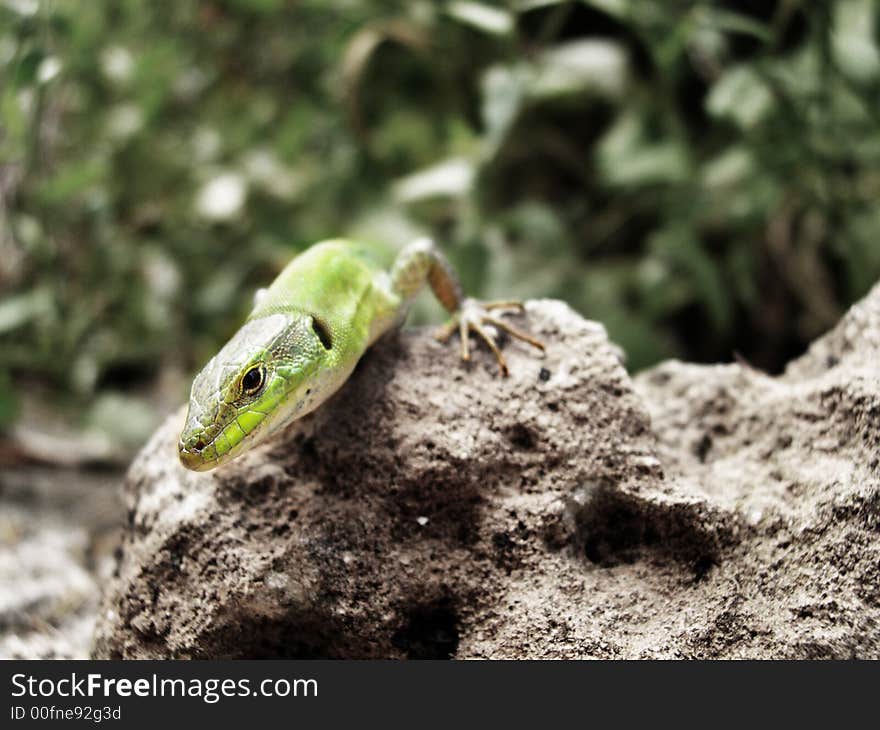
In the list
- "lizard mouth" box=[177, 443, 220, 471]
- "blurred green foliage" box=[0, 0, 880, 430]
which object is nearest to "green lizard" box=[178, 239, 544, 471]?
"lizard mouth" box=[177, 443, 220, 471]

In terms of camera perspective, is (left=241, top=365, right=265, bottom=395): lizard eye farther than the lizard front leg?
No

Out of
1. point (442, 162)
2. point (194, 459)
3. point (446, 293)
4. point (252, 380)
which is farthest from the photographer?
point (442, 162)

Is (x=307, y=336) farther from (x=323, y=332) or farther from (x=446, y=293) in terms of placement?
(x=446, y=293)

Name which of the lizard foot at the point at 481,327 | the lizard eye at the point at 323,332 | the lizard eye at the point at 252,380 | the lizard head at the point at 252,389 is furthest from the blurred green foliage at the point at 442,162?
the lizard eye at the point at 252,380

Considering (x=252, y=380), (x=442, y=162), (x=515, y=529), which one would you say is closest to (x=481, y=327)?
(x=515, y=529)

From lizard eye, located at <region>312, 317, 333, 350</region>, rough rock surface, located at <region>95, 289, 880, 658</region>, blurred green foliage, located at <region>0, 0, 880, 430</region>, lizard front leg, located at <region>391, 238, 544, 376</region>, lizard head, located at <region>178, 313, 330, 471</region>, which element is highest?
blurred green foliage, located at <region>0, 0, 880, 430</region>

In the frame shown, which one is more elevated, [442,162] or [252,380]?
[442,162]

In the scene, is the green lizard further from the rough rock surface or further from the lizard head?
the rough rock surface
